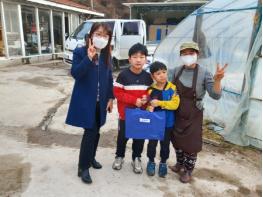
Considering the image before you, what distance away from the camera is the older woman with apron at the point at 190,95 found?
2928mm

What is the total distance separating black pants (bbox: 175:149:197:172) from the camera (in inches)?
125

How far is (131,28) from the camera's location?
11031 mm

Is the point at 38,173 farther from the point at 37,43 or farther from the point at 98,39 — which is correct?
the point at 37,43

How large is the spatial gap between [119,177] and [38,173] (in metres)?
0.90

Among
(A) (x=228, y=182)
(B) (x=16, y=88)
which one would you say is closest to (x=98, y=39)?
(A) (x=228, y=182)

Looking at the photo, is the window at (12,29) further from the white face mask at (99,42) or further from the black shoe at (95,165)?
the white face mask at (99,42)

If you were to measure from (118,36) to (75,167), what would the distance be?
776 cm

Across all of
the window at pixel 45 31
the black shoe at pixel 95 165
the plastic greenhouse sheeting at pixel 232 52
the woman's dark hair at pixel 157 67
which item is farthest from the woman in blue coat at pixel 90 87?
the window at pixel 45 31

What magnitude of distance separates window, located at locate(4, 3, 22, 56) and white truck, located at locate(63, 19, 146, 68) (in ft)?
7.97

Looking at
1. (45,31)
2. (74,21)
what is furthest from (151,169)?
(74,21)

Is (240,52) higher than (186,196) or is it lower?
higher

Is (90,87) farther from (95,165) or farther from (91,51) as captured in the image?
(95,165)

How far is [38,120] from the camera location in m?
5.12

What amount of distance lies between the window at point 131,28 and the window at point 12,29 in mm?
4520
